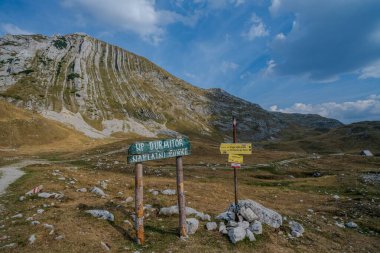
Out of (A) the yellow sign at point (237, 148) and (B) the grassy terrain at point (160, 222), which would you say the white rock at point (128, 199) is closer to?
(B) the grassy terrain at point (160, 222)

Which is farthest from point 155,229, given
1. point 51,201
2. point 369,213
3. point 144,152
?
point 369,213

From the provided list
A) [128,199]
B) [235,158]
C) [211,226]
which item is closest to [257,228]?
[211,226]

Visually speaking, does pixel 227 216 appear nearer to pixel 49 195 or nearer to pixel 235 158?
pixel 235 158

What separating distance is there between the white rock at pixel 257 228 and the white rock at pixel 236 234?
86 centimetres

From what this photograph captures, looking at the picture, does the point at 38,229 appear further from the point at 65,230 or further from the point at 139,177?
the point at 139,177

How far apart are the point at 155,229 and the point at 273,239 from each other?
7.10 m

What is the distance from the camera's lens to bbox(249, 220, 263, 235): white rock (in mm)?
18547

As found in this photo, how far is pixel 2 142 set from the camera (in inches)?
4077

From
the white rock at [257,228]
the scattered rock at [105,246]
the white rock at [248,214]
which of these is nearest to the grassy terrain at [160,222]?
the scattered rock at [105,246]

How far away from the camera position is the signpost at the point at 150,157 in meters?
16.4

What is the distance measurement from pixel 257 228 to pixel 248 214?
1285 mm

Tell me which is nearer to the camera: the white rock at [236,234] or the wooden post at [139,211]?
the wooden post at [139,211]

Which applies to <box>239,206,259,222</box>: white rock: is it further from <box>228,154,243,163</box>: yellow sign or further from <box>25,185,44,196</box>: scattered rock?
<box>25,185,44,196</box>: scattered rock

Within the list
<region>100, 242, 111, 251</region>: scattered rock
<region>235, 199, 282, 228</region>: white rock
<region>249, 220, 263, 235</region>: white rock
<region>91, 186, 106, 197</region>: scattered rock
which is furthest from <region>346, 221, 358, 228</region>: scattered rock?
<region>91, 186, 106, 197</region>: scattered rock
